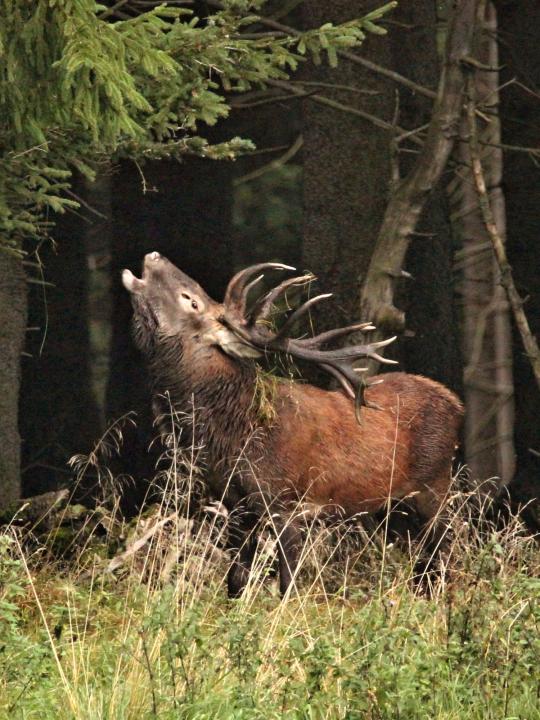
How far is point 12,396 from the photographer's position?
10.3 metres

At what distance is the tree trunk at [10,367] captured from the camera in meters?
10.2

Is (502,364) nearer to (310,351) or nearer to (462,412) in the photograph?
(462,412)

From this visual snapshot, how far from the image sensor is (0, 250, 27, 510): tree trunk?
1017cm

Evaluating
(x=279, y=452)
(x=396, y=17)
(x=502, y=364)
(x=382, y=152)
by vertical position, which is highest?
(x=396, y=17)

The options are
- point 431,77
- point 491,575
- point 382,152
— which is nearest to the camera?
point 491,575

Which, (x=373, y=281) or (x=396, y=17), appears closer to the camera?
(x=373, y=281)

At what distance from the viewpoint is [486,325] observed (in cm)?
1555

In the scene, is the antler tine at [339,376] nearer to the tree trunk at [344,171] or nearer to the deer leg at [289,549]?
the deer leg at [289,549]

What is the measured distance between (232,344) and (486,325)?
6.53 m

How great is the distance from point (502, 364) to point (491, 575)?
8917 millimetres

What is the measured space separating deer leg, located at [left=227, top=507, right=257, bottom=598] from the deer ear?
1024mm

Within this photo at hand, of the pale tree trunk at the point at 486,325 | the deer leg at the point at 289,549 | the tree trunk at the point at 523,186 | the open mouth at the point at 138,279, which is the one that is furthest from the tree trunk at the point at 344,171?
the deer leg at the point at 289,549

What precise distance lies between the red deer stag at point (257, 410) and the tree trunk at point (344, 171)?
1.95 meters

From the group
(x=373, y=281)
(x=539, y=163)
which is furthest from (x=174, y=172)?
(x=373, y=281)
